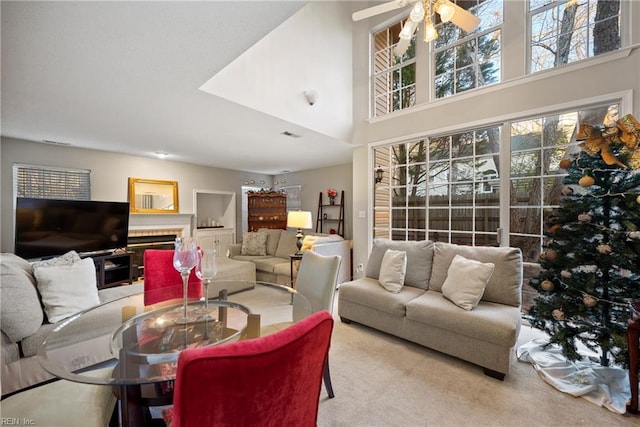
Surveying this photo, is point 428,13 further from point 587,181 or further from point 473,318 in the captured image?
point 473,318

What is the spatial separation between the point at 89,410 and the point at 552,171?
403 centimetres

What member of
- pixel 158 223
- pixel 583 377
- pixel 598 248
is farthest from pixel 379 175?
pixel 158 223

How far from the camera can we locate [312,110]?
3.57 metres

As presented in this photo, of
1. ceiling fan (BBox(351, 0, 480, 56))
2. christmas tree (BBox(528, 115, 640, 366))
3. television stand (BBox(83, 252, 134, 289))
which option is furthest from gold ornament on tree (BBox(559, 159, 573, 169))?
television stand (BBox(83, 252, 134, 289))

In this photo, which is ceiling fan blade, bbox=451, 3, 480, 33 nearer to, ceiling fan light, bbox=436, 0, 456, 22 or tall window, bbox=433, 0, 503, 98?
ceiling fan light, bbox=436, 0, 456, 22

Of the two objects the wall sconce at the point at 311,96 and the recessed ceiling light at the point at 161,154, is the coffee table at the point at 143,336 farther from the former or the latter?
the recessed ceiling light at the point at 161,154

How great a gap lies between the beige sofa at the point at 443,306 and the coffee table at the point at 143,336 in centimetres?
102

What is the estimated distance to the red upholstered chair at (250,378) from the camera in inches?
23.4

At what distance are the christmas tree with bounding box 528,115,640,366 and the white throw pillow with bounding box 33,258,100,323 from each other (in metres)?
3.63

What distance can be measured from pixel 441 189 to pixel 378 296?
1842mm

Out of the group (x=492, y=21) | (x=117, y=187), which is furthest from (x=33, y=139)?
(x=492, y=21)

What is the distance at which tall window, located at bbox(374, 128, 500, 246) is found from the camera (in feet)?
10.5

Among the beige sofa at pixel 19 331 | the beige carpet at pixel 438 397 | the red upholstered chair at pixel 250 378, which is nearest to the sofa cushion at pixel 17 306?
the beige sofa at pixel 19 331

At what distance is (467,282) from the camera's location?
7.54ft
